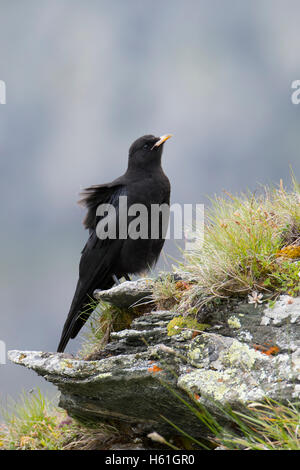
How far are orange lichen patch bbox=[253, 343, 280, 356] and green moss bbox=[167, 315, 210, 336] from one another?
1.69ft

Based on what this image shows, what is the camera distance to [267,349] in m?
4.01

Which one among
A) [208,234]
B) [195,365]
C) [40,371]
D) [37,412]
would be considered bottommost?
[37,412]

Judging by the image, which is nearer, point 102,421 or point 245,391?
point 245,391

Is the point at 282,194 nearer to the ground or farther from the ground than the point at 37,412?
farther from the ground

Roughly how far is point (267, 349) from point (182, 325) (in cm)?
77

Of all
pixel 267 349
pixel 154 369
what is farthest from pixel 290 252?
pixel 154 369

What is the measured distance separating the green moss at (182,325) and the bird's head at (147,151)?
11.1ft

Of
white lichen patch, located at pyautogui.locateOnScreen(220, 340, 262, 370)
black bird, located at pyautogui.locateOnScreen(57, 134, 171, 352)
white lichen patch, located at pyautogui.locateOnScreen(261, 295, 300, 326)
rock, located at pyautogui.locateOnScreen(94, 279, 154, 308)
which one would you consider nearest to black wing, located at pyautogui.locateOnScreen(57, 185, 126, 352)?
black bird, located at pyautogui.locateOnScreen(57, 134, 171, 352)

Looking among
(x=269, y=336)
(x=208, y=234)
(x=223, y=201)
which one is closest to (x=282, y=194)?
(x=223, y=201)

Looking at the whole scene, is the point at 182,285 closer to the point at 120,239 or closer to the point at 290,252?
the point at 290,252

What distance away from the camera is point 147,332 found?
461 centimetres

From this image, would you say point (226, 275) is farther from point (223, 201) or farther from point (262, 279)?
point (223, 201)
